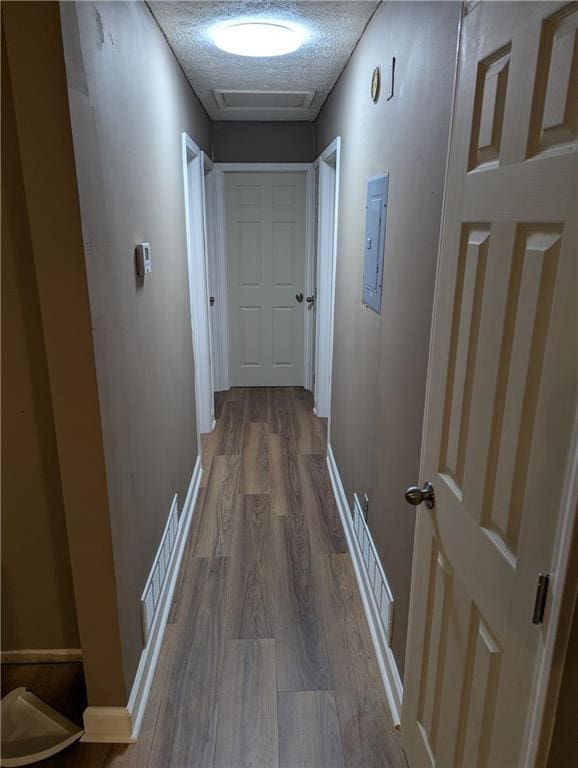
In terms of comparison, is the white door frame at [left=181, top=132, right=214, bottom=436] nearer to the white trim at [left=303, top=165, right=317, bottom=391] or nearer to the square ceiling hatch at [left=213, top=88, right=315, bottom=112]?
the square ceiling hatch at [left=213, top=88, right=315, bottom=112]

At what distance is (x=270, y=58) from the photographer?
2.77m

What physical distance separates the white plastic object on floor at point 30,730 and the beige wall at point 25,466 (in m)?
0.21

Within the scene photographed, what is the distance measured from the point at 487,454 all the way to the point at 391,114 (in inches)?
53.8

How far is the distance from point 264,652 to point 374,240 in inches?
65.6

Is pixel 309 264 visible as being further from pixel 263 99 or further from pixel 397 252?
pixel 397 252

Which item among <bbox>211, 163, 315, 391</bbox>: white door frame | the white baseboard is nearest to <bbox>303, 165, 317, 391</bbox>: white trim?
<bbox>211, 163, 315, 391</bbox>: white door frame

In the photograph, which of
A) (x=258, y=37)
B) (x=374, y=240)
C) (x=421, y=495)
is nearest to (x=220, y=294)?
(x=258, y=37)

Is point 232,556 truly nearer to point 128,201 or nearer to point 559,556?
point 128,201

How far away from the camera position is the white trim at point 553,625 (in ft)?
2.45

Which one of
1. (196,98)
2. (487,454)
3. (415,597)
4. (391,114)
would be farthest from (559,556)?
(196,98)

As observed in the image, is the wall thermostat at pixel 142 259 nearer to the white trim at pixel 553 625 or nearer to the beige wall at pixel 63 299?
the beige wall at pixel 63 299

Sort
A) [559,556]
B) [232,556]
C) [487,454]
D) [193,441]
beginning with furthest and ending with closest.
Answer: [193,441] < [232,556] < [487,454] < [559,556]

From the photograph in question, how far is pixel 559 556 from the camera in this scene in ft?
2.53

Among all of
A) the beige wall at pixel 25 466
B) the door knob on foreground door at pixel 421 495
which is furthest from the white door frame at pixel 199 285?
the door knob on foreground door at pixel 421 495
